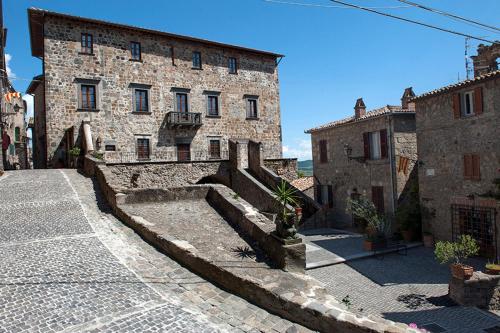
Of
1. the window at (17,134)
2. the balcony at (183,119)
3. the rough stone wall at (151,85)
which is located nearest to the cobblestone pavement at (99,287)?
the rough stone wall at (151,85)

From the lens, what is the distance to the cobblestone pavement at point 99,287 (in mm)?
4945

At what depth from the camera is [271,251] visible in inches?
307

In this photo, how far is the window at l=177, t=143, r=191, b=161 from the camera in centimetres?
2464

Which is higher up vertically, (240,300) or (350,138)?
(350,138)

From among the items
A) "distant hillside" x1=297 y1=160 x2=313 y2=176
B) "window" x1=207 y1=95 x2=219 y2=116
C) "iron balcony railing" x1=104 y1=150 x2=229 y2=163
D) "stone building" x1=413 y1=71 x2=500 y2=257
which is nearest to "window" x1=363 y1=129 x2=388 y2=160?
"stone building" x1=413 y1=71 x2=500 y2=257

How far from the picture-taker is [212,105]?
26.1 meters

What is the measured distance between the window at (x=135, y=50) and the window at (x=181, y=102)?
349cm

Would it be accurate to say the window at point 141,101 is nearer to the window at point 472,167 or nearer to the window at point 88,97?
the window at point 88,97

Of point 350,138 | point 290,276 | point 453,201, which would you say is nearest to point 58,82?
point 350,138

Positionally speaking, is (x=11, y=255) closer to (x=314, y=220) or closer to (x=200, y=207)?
(x=200, y=207)

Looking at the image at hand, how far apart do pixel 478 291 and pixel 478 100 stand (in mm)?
8059

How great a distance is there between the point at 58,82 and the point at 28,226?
1437 centimetres

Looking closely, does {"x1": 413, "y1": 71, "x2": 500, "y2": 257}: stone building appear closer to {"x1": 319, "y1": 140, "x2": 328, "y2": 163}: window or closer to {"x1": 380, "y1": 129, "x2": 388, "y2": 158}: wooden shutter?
{"x1": 380, "y1": 129, "x2": 388, "y2": 158}: wooden shutter

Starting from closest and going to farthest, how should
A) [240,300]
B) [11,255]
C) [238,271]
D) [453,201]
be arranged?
[240,300] → [238,271] → [11,255] → [453,201]
